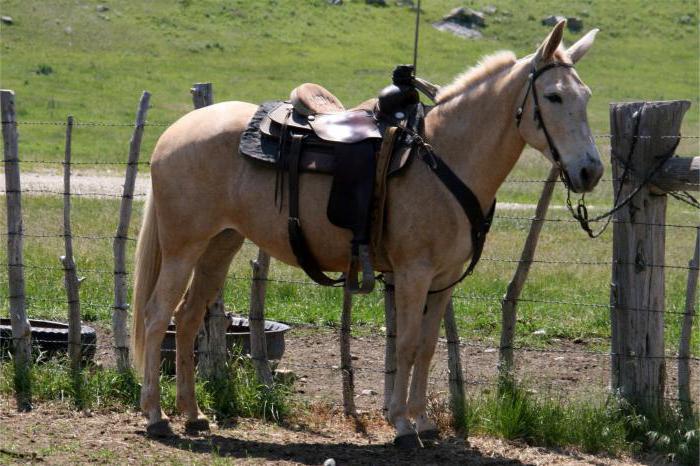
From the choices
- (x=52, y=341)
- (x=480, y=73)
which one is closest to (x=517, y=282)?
(x=480, y=73)

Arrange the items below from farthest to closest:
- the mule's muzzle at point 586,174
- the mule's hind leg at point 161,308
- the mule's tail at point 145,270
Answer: the mule's tail at point 145,270 < the mule's hind leg at point 161,308 < the mule's muzzle at point 586,174

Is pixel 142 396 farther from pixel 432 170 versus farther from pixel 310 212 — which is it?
pixel 432 170

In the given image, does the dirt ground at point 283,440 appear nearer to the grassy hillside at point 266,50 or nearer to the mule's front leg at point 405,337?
the mule's front leg at point 405,337

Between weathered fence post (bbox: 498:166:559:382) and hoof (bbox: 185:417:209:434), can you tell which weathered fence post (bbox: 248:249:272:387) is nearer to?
hoof (bbox: 185:417:209:434)

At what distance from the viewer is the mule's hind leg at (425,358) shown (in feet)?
22.4

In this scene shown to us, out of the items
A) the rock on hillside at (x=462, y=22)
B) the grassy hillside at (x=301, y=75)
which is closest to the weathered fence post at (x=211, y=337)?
the grassy hillside at (x=301, y=75)

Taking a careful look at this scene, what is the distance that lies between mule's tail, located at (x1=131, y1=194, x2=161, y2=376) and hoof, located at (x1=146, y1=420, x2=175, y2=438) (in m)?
0.55

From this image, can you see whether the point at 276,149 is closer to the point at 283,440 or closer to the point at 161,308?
the point at 161,308

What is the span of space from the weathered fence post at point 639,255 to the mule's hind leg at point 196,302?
103 inches

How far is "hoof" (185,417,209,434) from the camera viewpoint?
7203 mm

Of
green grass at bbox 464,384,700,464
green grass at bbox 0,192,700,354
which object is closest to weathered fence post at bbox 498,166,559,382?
green grass at bbox 464,384,700,464

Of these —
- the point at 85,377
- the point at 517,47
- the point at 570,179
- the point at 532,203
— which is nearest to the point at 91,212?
the point at 532,203

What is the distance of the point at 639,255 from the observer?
707 cm

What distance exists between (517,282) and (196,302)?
7.21 ft
